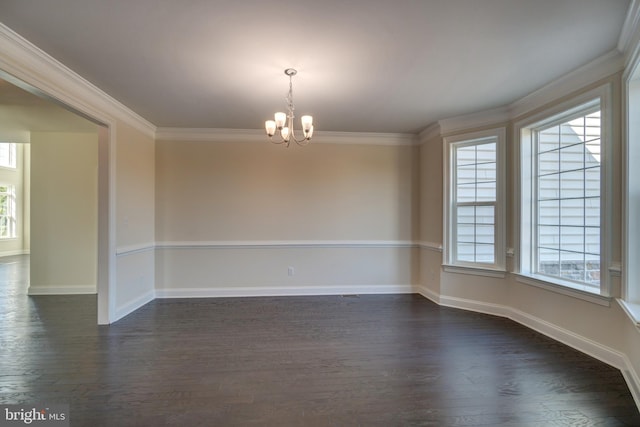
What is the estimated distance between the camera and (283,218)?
480 cm

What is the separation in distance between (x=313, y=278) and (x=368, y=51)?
3418 mm

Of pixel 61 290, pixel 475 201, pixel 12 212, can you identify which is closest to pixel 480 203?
pixel 475 201

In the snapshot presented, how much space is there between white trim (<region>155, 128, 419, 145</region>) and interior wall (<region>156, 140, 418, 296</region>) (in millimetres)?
79

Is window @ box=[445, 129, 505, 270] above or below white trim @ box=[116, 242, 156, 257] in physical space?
above

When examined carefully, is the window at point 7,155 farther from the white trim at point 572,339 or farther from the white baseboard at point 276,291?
the white trim at point 572,339

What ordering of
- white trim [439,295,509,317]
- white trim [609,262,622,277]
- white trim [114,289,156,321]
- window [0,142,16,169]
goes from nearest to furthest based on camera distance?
white trim [609,262,622,277] < white trim [114,289,156,321] < white trim [439,295,509,317] < window [0,142,16,169]

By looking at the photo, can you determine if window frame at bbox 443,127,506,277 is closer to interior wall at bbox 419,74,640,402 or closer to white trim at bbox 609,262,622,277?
interior wall at bbox 419,74,640,402

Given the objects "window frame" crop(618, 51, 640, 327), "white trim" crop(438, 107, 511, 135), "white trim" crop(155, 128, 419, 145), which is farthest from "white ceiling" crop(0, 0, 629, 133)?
"white trim" crop(155, 128, 419, 145)

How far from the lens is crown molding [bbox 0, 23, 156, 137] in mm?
2268

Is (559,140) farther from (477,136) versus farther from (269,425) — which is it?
(269,425)

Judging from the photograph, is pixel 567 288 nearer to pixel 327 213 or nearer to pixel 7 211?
pixel 327 213

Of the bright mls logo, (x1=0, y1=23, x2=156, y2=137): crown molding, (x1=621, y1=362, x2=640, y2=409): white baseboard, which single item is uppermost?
(x1=0, y1=23, x2=156, y2=137): crown molding

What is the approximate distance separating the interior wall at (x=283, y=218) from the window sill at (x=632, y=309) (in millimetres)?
2761

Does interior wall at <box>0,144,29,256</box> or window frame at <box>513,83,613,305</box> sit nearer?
window frame at <box>513,83,613,305</box>
